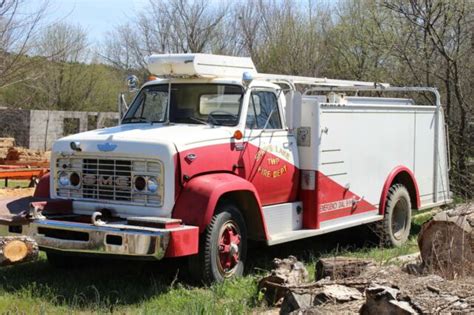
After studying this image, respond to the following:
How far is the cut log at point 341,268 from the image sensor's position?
6.63 meters

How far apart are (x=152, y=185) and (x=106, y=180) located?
0.59 metres

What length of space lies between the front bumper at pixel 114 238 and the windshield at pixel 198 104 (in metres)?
1.73

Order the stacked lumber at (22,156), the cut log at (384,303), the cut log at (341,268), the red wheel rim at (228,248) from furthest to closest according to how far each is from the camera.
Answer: the stacked lumber at (22,156) < the red wheel rim at (228,248) < the cut log at (341,268) < the cut log at (384,303)

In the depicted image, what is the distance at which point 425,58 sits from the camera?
1418cm

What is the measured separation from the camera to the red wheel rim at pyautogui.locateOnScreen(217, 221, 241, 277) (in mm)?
7031

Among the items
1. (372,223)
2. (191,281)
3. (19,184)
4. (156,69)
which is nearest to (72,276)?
(191,281)

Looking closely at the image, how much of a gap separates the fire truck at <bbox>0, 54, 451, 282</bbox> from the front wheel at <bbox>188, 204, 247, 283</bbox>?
1cm

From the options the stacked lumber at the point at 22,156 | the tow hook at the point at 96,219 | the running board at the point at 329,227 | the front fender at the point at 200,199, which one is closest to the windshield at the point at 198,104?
the front fender at the point at 200,199

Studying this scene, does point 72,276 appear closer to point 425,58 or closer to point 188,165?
point 188,165

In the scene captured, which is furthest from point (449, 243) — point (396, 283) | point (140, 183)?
point (140, 183)

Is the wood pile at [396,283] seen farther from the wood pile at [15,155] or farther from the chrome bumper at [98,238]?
the wood pile at [15,155]

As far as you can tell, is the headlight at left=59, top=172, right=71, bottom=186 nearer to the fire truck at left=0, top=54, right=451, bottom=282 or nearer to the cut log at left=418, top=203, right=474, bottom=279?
the fire truck at left=0, top=54, right=451, bottom=282

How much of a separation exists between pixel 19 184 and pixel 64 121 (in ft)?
40.6

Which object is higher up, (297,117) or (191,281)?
(297,117)
